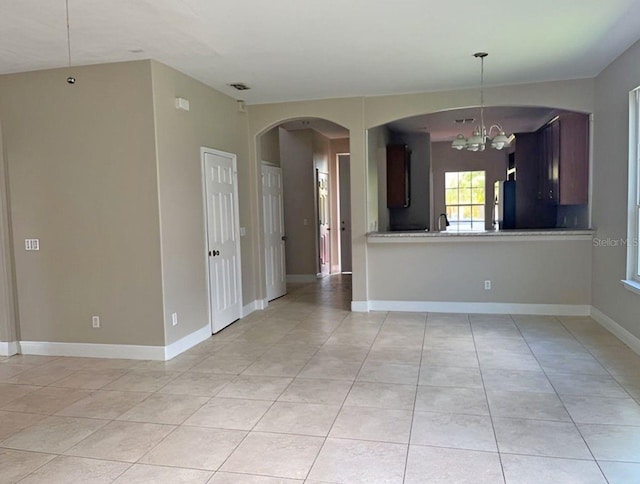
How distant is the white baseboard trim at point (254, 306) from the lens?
20.2 ft

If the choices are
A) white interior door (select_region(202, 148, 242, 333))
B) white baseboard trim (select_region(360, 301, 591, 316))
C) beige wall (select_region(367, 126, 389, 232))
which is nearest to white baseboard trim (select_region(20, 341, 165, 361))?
→ white interior door (select_region(202, 148, 242, 333))

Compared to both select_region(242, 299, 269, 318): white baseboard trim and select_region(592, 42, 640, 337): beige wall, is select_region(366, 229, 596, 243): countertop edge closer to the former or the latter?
select_region(592, 42, 640, 337): beige wall

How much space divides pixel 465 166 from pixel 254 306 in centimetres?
699

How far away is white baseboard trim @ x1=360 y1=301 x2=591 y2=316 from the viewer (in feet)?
18.5

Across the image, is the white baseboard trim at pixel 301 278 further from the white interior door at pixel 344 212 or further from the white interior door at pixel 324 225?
the white interior door at pixel 344 212

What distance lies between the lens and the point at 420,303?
20.0ft

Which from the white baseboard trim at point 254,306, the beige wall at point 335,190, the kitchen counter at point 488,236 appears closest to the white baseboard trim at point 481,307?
the kitchen counter at point 488,236

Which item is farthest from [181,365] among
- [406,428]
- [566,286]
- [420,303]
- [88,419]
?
[566,286]

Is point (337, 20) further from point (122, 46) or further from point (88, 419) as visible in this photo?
point (88, 419)

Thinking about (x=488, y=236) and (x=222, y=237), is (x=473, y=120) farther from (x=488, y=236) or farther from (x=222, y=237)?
(x=222, y=237)

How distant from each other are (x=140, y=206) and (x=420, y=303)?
3613 mm

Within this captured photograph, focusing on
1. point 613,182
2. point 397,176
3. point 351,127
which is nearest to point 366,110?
point 351,127

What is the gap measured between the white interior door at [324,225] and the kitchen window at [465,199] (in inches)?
134

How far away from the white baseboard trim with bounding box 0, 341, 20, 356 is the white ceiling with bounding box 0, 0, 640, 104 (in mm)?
2656
